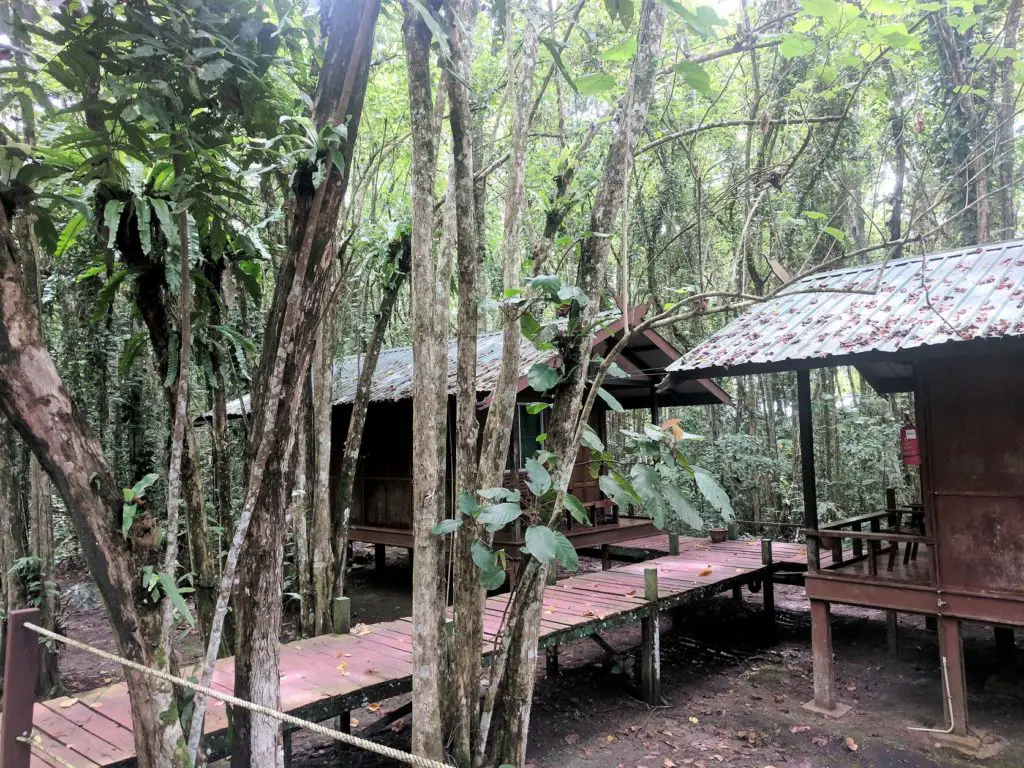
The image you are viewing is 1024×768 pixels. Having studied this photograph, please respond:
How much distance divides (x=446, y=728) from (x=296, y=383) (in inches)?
82.3

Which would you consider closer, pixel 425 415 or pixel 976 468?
pixel 425 415

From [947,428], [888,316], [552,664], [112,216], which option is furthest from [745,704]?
[112,216]

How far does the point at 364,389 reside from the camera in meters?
7.88

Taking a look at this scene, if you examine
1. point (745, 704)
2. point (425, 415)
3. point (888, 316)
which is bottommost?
point (745, 704)

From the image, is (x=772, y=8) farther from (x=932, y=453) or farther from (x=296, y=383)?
(x=296, y=383)

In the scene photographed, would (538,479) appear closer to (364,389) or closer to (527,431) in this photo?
(364,389)

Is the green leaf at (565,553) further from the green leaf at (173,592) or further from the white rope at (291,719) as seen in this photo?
the green leaf at (173,592)

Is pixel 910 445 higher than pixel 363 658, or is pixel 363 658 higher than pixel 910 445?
pixel 910 445

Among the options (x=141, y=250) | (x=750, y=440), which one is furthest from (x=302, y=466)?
(x=750, y=440)

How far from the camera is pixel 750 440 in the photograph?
13.8m

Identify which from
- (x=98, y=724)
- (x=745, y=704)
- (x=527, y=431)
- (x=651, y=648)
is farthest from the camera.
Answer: (x=527, y=431)

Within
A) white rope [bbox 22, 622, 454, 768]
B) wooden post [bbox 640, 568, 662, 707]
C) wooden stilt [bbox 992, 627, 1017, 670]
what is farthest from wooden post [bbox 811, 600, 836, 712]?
white rope [bbox 22, 622, 454, 768]

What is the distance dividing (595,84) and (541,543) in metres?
2.43

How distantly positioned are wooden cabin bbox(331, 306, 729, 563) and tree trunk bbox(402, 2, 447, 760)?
586cm
